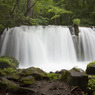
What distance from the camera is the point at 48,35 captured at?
1247 cm

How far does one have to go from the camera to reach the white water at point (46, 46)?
434 inches

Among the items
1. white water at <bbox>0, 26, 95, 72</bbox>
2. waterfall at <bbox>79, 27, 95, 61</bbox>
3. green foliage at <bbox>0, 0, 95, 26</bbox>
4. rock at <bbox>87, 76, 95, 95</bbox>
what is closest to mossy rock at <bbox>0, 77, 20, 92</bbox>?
rock at <bbox>87, 76, 95, 95</bbox>

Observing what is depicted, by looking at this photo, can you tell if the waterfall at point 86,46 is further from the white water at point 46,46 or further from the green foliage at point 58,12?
the green foliage at point 58,12

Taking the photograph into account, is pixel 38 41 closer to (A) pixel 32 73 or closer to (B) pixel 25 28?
(B) pixel 25 28

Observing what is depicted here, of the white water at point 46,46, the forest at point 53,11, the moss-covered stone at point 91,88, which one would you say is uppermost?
the forest at point 53,11

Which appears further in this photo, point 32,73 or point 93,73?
point 93,73

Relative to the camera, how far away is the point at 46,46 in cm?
1209

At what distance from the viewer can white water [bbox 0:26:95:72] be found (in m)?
11.0

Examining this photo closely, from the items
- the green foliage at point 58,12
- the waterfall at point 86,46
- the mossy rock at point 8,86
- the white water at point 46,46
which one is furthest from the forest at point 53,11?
the mossy rock at point 8,86

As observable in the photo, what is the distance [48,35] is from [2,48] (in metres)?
4.32

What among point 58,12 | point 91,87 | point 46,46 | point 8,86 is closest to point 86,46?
point 46,46

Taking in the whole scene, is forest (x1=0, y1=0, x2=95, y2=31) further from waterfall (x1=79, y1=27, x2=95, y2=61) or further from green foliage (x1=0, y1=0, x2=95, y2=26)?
waterfall (x1=79, y1=27, x2=95, y2=61)

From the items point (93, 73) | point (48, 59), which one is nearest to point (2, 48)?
point (48, 59)

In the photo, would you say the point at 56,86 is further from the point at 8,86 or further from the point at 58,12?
the point at 58,12
